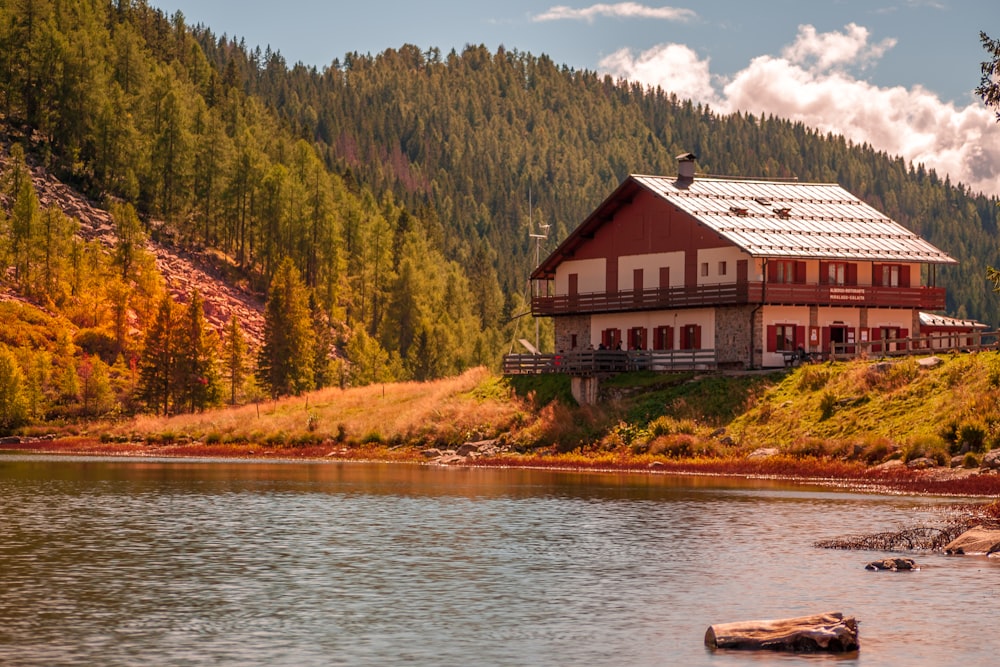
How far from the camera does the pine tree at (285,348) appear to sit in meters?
122

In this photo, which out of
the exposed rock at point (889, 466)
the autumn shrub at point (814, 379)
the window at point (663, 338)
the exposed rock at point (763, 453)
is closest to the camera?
the exposed rock at point (889, 466)

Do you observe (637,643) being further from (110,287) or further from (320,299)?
(320,299)

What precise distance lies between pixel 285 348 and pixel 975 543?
310ft

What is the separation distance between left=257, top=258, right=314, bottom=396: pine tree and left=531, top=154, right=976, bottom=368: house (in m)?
37.6

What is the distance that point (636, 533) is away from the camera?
131ft

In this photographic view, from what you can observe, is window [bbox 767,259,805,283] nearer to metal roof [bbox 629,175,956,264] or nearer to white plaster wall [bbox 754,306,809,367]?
metal roof [bbox 629,175,956,264]

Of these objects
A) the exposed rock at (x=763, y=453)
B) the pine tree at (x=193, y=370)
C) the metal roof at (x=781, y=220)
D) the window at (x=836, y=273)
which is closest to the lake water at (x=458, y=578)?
the exposed rock at (x=763, y=453)

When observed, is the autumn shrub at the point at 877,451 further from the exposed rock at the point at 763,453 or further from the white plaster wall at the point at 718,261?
the white plaster wall at the point at 718,261

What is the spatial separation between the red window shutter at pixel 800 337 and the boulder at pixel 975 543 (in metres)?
42.3

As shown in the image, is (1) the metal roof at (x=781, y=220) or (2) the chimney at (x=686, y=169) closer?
(1) the metal roof at (x=781, y=220)

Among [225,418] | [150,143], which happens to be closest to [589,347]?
[225,418]

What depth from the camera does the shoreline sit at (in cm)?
5236

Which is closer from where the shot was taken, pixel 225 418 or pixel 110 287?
pixel 225 418

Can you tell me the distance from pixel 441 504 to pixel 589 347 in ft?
122
